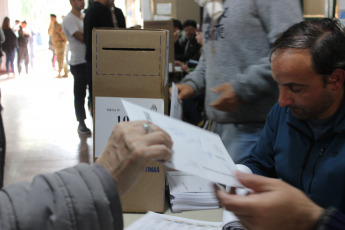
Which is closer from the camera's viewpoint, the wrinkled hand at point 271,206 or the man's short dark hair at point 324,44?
the wrinkled hand at point 271,206

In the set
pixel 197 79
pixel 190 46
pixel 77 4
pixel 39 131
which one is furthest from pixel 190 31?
pixel 197 79

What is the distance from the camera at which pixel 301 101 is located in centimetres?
102

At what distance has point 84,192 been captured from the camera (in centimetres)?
64

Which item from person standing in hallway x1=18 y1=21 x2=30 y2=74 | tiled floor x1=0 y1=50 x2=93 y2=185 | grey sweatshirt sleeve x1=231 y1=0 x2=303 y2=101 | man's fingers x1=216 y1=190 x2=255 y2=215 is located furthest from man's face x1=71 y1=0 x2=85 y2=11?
person standing in hallway x1=18 y1=21 x2=30 y2=74

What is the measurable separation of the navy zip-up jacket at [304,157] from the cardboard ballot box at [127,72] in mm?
347

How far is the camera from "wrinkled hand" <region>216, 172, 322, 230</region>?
27.1 inches

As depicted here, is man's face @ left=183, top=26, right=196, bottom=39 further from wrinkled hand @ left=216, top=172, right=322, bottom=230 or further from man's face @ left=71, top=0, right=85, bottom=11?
wrinkled hand @ left=216, top=172, right=322, bottom=230

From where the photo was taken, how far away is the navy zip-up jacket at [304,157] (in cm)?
100

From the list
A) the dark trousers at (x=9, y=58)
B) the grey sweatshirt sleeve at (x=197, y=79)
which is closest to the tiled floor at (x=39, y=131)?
the dark trousers at (x=9, y=58)

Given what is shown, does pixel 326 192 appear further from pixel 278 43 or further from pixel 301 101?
pixel 278 43

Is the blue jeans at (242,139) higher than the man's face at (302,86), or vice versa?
the man's face at (302,86)

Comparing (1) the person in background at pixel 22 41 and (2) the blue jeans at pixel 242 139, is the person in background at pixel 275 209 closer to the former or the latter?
(2) the blue jeans at pixel 242 139

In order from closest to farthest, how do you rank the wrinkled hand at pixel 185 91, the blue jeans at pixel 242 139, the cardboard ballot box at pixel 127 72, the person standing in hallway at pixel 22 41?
1. the cardboard ballot box at pixel 127 72
2. the blue jeans at pixel 242 139
3. the wrinkled hand at pixel 185 91
4. the person standing in hallway at pixel 22 41

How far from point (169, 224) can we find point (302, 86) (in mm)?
515
